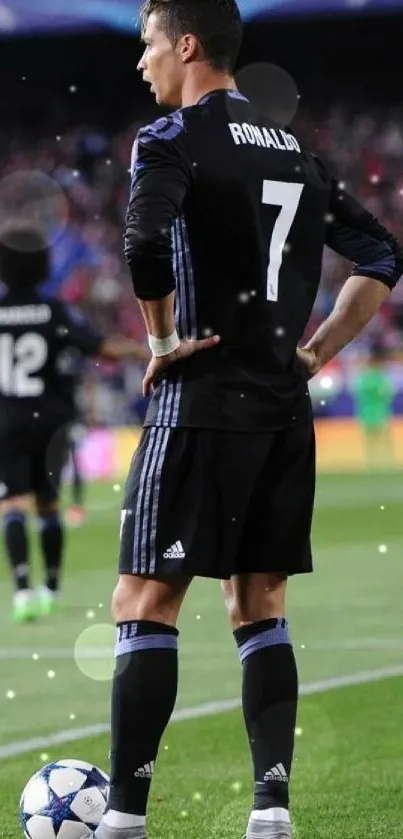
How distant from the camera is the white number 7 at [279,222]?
3549 millimetres

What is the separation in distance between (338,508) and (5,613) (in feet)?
22.1

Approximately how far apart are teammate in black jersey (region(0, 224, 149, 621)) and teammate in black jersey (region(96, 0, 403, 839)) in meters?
5.02

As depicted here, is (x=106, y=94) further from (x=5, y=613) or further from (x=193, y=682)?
(x=193, y=682)

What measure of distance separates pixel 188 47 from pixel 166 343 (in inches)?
26.3

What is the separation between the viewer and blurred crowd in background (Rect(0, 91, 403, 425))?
24.1 metres

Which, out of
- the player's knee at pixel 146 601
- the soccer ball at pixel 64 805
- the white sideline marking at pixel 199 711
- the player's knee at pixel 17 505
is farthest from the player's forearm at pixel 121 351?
the player's knee at pixel 146 601

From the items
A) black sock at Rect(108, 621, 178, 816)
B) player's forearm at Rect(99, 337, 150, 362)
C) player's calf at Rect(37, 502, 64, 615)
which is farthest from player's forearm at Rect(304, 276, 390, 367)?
player's calf at Rect(37, 502, 64, 615)

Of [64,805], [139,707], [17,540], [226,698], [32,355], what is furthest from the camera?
[32,355]

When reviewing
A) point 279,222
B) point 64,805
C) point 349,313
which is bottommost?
point 64,805

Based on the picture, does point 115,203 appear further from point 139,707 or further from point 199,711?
point 139,707

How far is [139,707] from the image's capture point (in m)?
3.39

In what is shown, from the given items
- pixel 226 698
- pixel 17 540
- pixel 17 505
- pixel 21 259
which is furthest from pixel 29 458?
pixel 226 698

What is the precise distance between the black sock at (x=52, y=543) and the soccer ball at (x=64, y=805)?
4992 mm

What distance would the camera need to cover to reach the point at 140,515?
3.45 m
